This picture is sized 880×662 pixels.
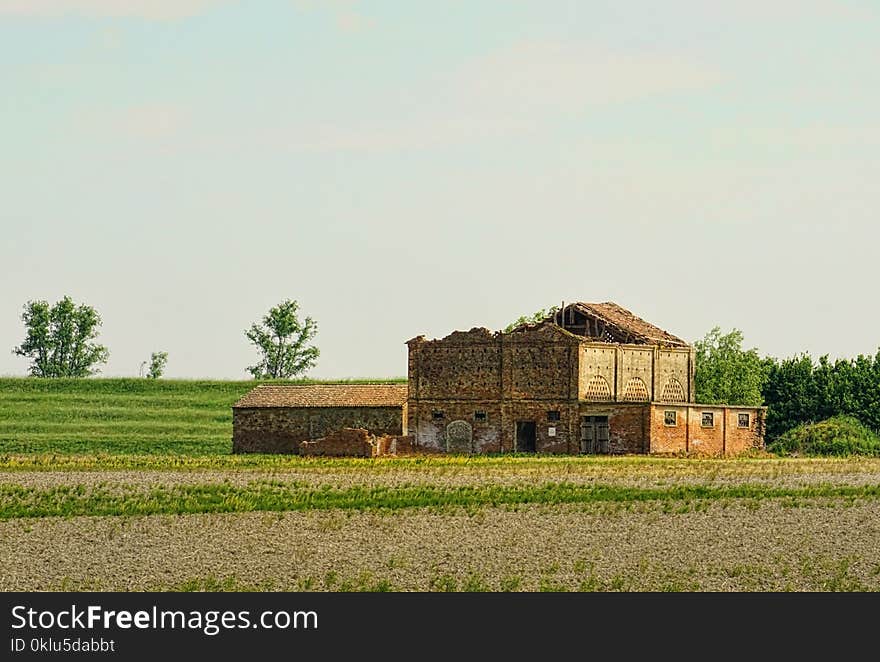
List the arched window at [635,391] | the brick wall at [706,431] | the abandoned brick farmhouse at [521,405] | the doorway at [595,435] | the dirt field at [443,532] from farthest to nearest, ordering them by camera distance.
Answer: the arched window at [635,391], the abandoned brick farmhouse at [521,405], the doorway at [595,435], the brick wall at [706,431], the dirt field at [443,532]

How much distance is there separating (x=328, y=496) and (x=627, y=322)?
41274 millimetres

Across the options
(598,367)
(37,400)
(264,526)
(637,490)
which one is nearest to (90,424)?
(37,400)

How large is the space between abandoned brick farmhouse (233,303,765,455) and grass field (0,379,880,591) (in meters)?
11.8

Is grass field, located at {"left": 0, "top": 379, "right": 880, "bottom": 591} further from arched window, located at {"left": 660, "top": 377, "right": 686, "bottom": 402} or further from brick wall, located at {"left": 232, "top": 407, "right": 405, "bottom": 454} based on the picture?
arched window, located at {"left": 660, "top": 377, "right": 686, "bottom": 402}

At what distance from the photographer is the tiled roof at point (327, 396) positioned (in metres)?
76.5

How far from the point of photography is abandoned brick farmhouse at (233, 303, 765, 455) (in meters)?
72.2

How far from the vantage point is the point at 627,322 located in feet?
264

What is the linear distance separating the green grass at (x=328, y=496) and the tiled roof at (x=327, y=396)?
30.4m

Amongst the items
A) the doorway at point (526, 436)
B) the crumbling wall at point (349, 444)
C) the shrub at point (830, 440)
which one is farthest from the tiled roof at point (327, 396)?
the shrub at point (830, 440)

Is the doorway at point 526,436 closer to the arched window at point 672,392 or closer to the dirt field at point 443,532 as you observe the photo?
the arched window at point 672,392

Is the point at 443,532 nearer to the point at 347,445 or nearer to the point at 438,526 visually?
the point at 438,526

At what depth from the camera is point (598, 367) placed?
2938 inches
